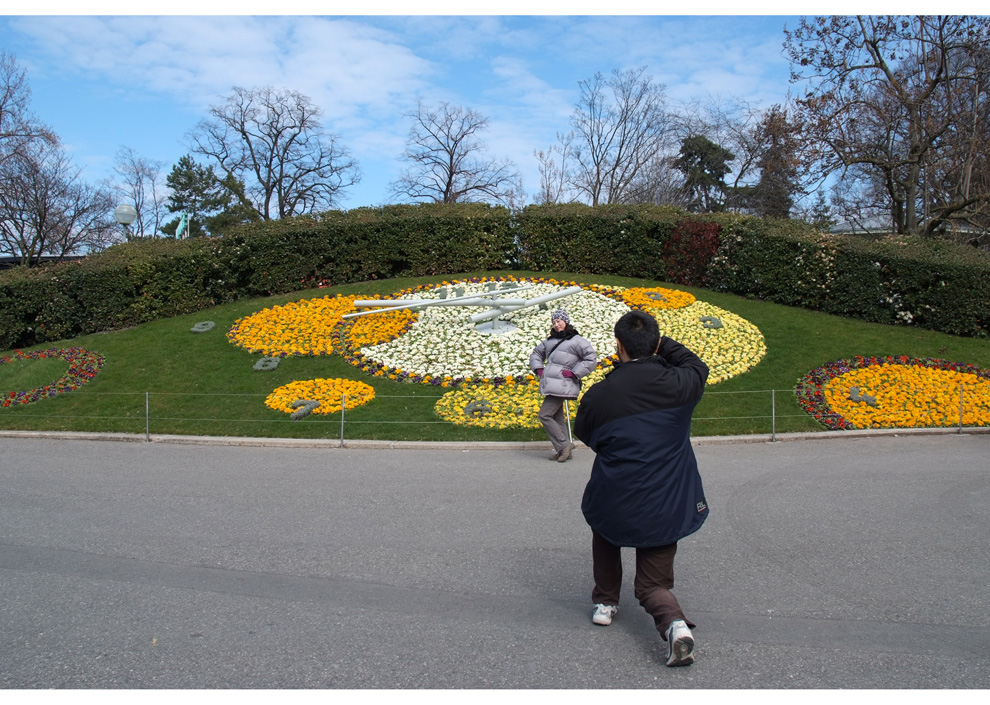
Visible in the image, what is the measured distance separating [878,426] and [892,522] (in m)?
4.21

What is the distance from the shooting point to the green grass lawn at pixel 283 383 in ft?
30.7

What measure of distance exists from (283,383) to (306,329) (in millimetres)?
2772

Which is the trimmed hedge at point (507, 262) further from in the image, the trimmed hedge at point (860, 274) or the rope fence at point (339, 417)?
the rope fence at point (339, 417)

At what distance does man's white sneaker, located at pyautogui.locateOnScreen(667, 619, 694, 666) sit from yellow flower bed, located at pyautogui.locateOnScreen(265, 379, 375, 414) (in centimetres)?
738

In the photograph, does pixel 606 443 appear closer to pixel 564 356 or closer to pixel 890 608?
pixel 890 608

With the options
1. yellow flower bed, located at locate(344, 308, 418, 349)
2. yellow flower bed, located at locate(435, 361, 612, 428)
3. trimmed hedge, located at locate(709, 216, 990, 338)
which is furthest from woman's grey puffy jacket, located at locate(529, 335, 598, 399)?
trimmed hedge, located at locate(709, 216, 990, 338)

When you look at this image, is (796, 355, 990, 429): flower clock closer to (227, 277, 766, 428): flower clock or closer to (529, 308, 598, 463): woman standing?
(227, 277, 766, 428): flower clock

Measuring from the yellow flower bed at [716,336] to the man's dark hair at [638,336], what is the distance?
25.8 ft

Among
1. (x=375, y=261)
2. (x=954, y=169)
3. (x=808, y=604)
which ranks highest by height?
(x=954, y=169)

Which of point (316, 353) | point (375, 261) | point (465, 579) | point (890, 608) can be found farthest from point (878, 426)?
point (375, 261)

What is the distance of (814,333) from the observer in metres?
13.2

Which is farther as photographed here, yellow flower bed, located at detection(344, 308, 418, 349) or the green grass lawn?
yellow flower bed, located at detection(344, 308, 418, 349)

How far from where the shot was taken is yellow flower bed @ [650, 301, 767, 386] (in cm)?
1176

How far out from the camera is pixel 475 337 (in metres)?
12.8
